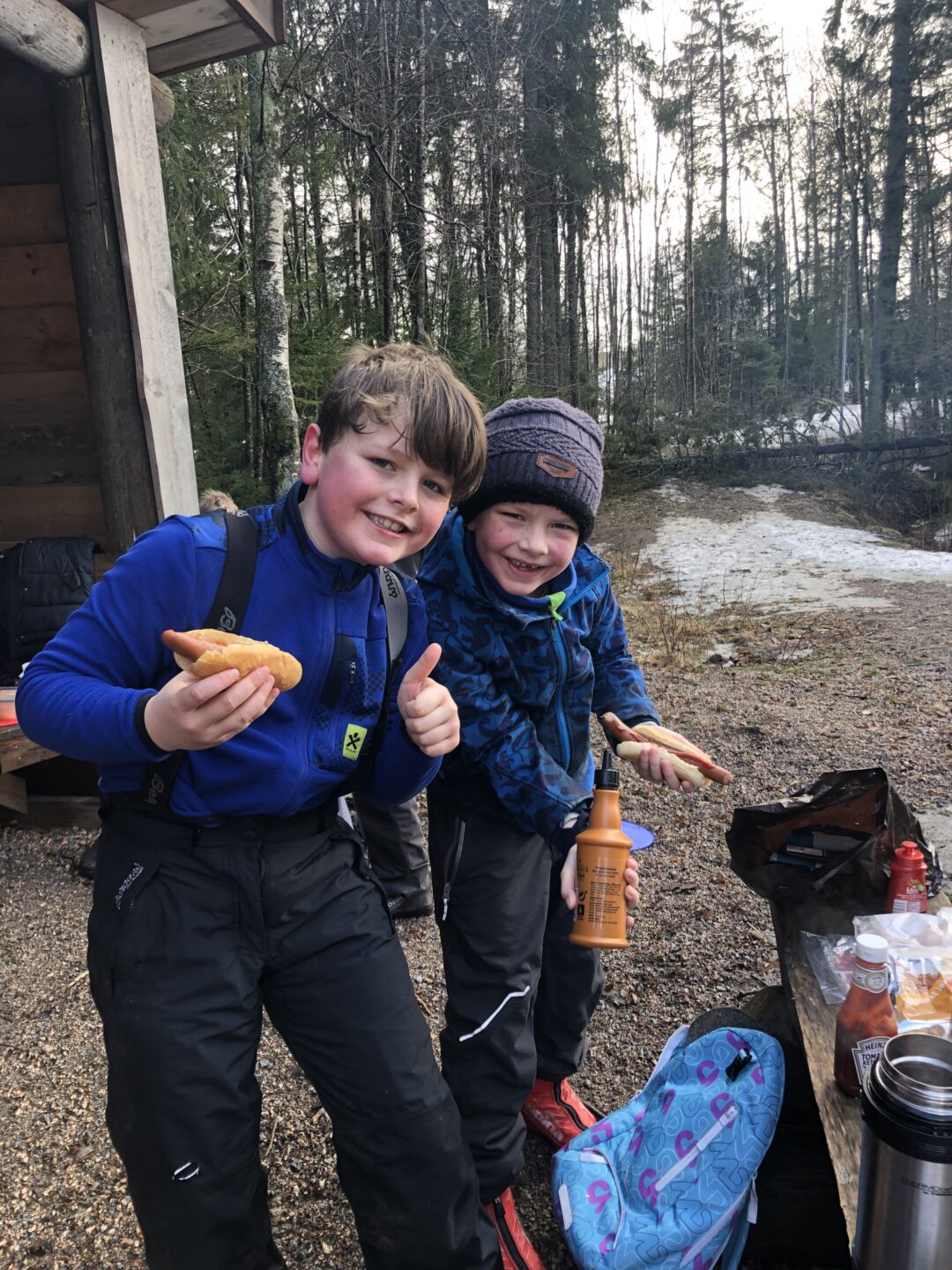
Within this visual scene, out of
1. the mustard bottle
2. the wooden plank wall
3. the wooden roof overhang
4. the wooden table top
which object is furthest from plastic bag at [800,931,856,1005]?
the wooden roof overhang

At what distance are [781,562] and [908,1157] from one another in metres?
11.8

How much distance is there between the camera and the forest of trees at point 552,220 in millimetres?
10406

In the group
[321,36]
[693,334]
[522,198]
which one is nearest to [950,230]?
[693,334]

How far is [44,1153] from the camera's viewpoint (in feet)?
7.49

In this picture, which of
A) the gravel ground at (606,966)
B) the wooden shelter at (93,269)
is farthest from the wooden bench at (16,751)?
the gravel ground at (606,966)

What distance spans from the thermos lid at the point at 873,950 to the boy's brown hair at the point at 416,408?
1.23 meters

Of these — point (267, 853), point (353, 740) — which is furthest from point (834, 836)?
point (267, 853)

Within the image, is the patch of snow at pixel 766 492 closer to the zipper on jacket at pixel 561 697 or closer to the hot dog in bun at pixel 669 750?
the hot dog in bun at pixel 669 750

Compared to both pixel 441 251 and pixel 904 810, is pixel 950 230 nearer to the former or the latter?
pixel 441 251

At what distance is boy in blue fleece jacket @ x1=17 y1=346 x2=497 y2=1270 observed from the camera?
1437 millimetres

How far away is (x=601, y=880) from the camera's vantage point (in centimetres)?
176

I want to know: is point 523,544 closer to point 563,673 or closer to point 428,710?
point 563,673

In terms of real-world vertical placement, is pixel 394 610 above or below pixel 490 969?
above

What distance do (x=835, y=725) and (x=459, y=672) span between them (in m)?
4.17
